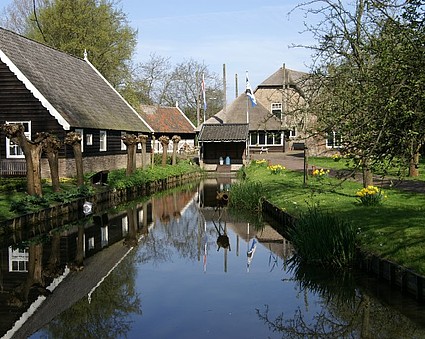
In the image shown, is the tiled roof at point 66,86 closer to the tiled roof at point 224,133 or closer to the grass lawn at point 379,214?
the tiled roof at point 224,133

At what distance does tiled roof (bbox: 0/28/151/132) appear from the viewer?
26938mm

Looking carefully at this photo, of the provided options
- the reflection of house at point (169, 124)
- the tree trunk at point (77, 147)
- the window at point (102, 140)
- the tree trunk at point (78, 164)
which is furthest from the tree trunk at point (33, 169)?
the reflection of house at point (169, 124)

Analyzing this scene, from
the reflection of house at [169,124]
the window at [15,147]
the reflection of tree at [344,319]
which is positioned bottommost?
the reflection of tree at [344,319]

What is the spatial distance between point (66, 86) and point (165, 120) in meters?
30.1

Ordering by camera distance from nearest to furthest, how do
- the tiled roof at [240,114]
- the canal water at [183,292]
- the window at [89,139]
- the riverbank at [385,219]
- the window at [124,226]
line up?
1. the canal water at [183,292]
2. the riverbank at [385,219]
3. the window at [124,226]
4. the window at [89,139]
5. the tiled roof at [240,114]

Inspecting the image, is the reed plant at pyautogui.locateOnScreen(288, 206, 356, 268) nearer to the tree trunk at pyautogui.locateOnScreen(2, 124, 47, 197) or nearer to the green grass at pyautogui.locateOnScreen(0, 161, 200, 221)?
the green grass at pyautogui.locateOnScreen(0, 161, 200, 221)

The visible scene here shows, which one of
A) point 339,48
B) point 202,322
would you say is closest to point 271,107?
point 339,48

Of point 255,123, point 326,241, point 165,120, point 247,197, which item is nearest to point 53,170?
point 247,197

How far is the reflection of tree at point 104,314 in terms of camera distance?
8891 mm

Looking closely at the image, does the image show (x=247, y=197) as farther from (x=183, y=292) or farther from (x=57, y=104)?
(x=57, y=104)

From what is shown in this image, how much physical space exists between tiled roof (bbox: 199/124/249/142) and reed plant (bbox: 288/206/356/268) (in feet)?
97.3

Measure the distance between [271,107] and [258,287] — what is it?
49.2m

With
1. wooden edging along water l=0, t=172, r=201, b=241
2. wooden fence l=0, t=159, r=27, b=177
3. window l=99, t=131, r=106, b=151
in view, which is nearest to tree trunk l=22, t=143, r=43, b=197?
wooden edging along water l=0, t=172, r=201, b=241

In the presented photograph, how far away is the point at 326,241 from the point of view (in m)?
12.4
